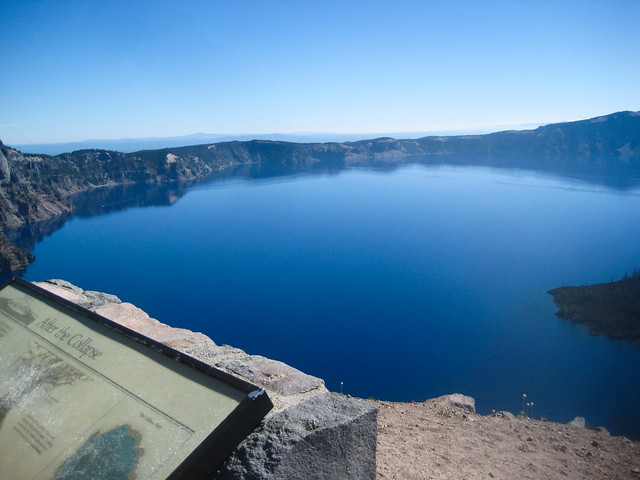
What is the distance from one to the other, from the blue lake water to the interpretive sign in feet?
71.9

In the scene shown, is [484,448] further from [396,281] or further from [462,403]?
[396,281]

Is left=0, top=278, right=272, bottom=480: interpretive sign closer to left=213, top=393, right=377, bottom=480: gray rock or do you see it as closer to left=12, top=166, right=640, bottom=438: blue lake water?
left=213, top=393, right=377, bottom=480: gray rock

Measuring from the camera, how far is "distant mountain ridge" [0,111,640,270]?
77188 mm

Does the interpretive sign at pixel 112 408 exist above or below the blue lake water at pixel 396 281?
above

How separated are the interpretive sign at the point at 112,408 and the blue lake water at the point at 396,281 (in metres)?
21.9

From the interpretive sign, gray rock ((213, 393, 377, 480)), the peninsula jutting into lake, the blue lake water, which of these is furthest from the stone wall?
the peninsula jutting into lake

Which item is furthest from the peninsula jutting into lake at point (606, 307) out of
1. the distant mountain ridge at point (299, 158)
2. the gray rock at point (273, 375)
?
the distant mountain ridge at point (299, 158)

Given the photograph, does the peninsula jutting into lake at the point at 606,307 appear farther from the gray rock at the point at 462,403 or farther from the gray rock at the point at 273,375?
the gray rock at the point at 273,375

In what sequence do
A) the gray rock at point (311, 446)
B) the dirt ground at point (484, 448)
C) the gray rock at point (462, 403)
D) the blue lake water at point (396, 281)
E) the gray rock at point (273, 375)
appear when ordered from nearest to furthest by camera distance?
the gray rock at point (311, 446)
the gray rock at point (273, 375)
the dirt ground at point (484, 448)
the gray rock at point (462, 403)
the blue lake water at point (396, 281)

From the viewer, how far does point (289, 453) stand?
7.64 ft

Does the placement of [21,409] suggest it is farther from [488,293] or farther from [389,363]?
[488,293]

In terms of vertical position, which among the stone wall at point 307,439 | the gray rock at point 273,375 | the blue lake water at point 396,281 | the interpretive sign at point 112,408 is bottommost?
the blue lake water at point 396,281

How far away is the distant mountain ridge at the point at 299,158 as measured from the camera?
77188 millimetres

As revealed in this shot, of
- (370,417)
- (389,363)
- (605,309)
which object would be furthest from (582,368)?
(370,417)
